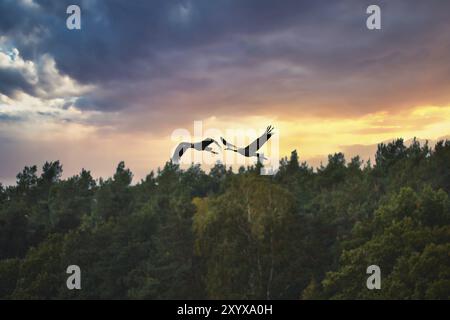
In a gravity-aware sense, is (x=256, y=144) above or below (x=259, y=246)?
above

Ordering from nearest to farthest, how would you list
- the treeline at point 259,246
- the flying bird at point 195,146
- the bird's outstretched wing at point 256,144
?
the flying bird at point 195,146 < the bird's outstretched wing at point 256,144 < the treeline at point 259,246

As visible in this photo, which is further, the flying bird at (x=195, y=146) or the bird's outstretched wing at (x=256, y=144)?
the bird's outstretched wing at (x=256, y=144)

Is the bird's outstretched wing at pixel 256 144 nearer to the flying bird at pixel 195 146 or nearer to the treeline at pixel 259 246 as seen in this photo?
the flying bird at pixel 195 146

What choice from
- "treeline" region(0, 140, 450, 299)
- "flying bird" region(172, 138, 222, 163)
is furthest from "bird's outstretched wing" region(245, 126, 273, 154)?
"treeline" region(0, 140, 450, 299)

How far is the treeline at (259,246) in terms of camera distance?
42.2 metres

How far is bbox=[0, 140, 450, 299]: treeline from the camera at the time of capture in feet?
139

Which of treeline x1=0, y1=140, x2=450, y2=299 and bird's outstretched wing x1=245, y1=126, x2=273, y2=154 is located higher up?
bird's outstretched wing x1=245, y1=126, x2=273, y2=154

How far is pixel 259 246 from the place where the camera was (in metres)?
44.6

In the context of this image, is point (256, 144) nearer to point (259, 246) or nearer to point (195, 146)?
point (195, 146)

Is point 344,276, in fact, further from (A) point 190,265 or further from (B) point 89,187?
(B) point 89,187

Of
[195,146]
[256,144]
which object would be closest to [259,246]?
[256,144]

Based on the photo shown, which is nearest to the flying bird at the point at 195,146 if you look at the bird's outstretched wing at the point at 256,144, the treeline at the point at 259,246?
the bird's outstretched wing at the point at 256,144

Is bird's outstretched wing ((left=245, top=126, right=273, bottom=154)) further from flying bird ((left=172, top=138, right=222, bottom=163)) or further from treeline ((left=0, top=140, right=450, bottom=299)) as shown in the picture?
treeline ((left=0, top=140, right=450, bottom=299))

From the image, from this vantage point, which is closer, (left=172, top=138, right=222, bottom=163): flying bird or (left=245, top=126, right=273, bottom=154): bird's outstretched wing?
(left=172, top=138, right=222, bottom=163): flying bird
